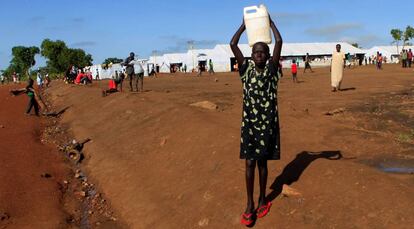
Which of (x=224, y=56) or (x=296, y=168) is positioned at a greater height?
(x=224, y=56)

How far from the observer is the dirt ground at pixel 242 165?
196 inches

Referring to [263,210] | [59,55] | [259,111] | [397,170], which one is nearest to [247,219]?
[263,210]

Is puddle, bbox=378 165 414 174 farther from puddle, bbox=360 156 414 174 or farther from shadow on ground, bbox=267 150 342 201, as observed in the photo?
shadow on ground, bbox=267 150 342 201

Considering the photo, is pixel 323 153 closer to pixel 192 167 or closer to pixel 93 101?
pixel 192 167

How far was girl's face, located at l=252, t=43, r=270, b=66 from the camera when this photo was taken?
4.74 meters

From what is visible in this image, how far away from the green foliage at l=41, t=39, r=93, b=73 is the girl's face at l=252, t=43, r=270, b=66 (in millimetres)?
68346

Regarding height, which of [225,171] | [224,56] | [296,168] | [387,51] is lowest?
[225,171]

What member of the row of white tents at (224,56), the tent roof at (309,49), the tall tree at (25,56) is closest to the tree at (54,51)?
the tall tree at (25,56)

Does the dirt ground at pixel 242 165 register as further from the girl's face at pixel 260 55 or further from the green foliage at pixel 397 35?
the green foliage at pixel 397 35

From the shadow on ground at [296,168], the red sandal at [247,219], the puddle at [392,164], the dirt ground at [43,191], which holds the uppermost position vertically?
the shadow on ground at [296,168]

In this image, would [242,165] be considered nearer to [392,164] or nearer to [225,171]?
[225,171]

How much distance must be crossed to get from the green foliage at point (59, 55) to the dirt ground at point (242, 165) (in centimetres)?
5986

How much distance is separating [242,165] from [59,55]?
229ft

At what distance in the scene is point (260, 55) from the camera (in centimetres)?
473
